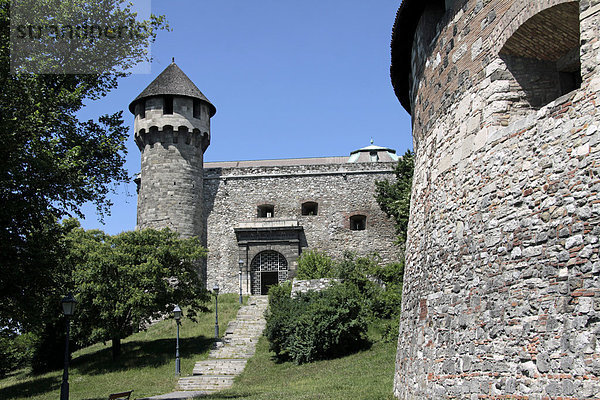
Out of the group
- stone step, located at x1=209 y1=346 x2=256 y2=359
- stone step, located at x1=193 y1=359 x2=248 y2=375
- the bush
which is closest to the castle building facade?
stone step, located at x1=209 y1=346 x2=256 y2=359

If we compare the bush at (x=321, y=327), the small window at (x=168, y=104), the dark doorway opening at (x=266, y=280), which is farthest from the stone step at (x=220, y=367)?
the small window at (x=168, y=104)

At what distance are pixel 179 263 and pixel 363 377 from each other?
1126 centimetres

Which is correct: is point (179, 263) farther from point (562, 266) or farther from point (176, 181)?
point (562, 266)

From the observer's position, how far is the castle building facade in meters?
30.8

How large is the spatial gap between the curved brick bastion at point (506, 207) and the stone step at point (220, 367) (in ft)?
35.7

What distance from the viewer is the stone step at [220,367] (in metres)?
18.6

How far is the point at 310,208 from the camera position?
33.8 m

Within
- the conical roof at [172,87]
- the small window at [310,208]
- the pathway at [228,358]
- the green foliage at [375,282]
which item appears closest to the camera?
the pathway at [228,358]

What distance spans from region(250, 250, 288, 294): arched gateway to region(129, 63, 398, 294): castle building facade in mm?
51

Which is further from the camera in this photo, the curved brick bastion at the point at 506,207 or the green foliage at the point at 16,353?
the green foliage at the point at 16,353

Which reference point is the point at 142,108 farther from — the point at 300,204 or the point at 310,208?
the point at 310,208

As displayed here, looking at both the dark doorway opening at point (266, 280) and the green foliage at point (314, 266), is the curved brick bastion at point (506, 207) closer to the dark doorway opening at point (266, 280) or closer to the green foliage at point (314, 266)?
the green foliage at point (314, 266)

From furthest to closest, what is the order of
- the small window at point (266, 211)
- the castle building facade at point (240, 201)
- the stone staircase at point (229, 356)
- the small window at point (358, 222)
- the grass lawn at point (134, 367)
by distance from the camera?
the small window at point (266, 211) → the small window at point (358, 222) → the castle building facade at point (240, 201) → the grass lawn at point (134, 367) → the stone staircase at point (229, 356)

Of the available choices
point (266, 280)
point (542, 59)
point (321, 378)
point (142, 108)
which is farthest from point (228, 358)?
point (142, 108)
